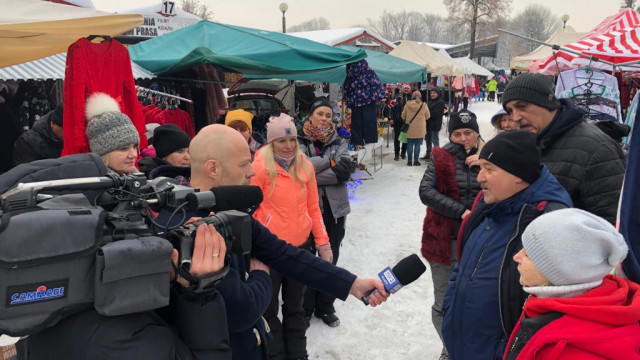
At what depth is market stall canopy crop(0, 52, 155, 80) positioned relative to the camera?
496 cm

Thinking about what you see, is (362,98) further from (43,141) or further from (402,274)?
(402,274)

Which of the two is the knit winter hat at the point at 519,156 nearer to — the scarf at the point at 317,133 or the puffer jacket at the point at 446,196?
the puffer jacket at the point at 446,196

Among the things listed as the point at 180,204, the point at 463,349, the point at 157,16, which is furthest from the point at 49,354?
the point at 157,16

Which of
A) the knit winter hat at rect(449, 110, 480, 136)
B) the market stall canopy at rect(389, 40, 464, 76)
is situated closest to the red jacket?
the knit winter hat at rect(449, 110, 480, 136)

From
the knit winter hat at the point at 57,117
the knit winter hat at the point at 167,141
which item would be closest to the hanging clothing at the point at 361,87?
the knit winter hat at the point at 167,141

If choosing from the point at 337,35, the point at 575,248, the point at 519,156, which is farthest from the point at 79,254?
the point at 337,35

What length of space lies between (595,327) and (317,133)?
316cm

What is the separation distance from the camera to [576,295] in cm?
153

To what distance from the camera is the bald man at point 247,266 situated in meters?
1.47

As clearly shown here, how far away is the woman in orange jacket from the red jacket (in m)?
2.19

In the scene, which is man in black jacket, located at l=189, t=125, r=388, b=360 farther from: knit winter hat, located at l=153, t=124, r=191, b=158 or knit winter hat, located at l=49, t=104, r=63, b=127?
knit winter hat, located at l=49, t=104, r=63, b=127

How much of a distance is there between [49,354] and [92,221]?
1.20ft

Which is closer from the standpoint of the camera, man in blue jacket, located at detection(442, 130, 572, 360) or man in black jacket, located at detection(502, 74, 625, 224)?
man in blue jacket, located at detection(442, 130, 572, 360)

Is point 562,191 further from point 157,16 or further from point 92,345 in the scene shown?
point 157,16
